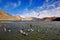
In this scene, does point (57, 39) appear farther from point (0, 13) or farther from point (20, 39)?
point (0, 13)

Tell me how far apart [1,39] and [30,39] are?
8.64 feet

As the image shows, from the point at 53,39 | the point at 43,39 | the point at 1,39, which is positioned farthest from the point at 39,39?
the point at 1,39

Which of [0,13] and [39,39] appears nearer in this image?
[39,39]

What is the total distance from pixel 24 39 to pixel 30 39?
54cm

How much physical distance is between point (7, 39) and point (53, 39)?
4.19 meters

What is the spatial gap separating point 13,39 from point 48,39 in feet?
10.4

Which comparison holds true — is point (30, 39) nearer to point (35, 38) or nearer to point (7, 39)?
point (35, 38)

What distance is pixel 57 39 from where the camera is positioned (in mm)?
14430

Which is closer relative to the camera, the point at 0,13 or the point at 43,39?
the point at 43,39

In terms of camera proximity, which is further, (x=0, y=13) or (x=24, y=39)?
(x=0, y=13)

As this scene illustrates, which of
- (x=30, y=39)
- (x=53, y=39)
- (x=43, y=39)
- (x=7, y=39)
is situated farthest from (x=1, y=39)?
(x=53, y=39)

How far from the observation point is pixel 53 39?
14609 mm

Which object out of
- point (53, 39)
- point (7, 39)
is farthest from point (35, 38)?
point (7, 39)

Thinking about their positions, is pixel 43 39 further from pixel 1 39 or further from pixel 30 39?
pixel 1 39
